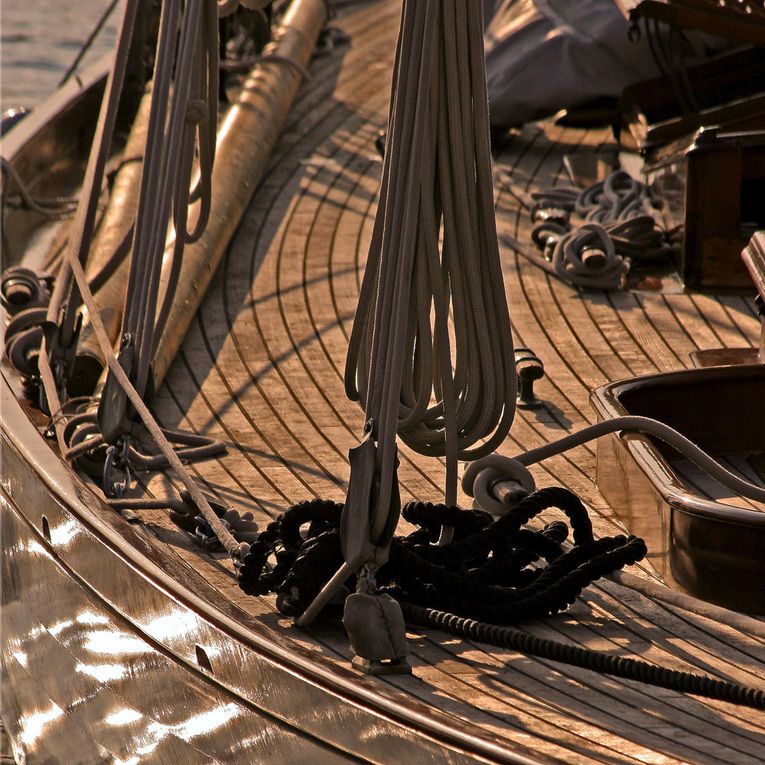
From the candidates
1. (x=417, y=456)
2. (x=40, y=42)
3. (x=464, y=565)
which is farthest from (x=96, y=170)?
(x=40, y=42)

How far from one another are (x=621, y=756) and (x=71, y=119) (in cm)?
536

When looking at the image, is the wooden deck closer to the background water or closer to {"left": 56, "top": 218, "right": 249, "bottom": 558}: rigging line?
{"left": 56, "top": 218, "right": 249, "bottom": 558}: rigging line

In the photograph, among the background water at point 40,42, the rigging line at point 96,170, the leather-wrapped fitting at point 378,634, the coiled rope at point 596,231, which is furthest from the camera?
Result: the background water at point 40,42

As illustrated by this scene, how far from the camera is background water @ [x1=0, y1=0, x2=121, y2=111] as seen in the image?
15.5 meters

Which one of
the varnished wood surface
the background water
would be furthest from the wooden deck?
the background water

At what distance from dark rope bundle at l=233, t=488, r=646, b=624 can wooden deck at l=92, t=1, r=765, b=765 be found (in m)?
0.06

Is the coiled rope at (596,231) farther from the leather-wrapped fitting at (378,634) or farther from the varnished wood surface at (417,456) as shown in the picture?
the leather-wrapped fitting at (378,634)

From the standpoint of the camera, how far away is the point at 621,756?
6.27 ft

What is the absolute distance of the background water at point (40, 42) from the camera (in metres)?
15.5

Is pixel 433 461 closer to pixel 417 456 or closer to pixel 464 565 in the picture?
pixel 417 456

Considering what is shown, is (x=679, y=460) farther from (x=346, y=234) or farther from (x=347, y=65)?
(x=347, y=65)

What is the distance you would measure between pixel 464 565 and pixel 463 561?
2cm

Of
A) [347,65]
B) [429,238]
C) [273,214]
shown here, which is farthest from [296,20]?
[429,238]

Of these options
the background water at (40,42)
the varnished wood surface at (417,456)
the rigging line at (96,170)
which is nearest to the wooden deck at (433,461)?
the varnished wood surface at (417,456)
